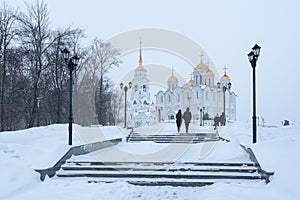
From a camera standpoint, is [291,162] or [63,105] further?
[63,105]

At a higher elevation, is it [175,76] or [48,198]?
[175,76]

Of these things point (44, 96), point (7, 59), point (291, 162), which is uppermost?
point (7, 59)

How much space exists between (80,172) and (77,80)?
78.4ft

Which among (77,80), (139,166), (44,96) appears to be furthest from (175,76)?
(139,166)

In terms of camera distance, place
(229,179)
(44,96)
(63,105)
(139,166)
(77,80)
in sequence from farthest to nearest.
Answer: (77,80) < (63,105) < (44,96) < (139,166) < (229,179)

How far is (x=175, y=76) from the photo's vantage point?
7419 centimetres

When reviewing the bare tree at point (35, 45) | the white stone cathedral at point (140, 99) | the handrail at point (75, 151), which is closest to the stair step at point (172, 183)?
the handrail at point (75, 151)

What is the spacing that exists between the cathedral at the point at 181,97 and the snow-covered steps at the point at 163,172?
52.6 meters

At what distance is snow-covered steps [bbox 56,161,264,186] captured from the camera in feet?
26.0

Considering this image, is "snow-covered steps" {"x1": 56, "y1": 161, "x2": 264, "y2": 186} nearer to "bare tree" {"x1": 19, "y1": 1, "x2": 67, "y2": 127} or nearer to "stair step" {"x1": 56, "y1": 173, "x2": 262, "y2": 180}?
"stair step" {"x1": 56, "y1": 173, "x2": 262, "y2": 180}

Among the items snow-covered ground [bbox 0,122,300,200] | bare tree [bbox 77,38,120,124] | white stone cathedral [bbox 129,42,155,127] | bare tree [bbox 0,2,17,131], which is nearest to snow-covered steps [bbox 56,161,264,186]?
snow-covered ground [bbox 0,122,300,200]

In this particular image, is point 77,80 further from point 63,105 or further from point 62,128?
point 62,128

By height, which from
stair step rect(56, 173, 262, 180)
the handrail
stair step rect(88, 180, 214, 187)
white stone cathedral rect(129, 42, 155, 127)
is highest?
white stone cathedral rect(129, 42, 155, 127)

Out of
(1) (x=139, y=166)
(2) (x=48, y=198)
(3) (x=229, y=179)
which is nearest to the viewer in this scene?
(2) (x=48, y=198)
